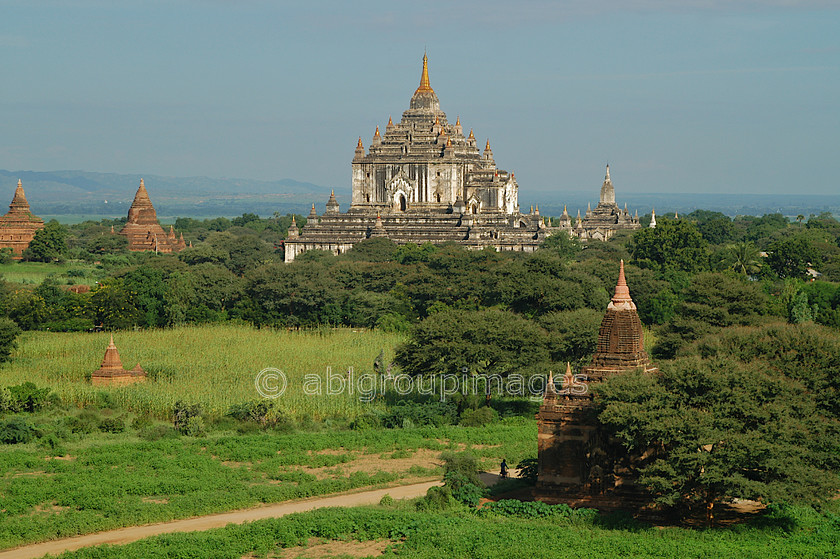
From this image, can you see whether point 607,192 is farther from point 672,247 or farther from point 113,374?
point 113,374

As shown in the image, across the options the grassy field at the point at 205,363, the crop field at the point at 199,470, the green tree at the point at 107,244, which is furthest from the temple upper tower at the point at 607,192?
the crop field at the point at 199,470

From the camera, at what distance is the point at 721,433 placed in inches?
1216

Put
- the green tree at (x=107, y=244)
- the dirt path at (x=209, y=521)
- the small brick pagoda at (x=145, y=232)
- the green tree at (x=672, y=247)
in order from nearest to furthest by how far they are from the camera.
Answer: the dirt path at (x=209, y=521) → the green tree at (x=672, y=247) → the green tree at (x=107, y=244) → the small brick pagoda at (x=145, y=232)

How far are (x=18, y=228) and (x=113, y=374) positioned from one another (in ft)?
218

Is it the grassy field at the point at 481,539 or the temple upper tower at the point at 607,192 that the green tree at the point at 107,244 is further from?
the grassy field at the point at 481,539

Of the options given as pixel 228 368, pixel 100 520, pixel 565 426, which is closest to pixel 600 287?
pixel 228 368

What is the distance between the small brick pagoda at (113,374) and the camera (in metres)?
51.0

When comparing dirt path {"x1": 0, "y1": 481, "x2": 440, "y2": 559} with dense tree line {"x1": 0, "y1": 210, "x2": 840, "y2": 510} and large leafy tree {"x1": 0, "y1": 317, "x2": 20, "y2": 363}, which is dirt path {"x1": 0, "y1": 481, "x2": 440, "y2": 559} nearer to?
dense tree line {"x1": 0, "y1": 210, "x2": 840, "y2": 510}

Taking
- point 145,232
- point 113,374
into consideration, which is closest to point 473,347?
point 113,374

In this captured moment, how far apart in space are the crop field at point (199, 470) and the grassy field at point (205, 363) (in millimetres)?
5011

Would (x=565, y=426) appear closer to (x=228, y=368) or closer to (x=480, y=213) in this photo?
(x=228, y=368)

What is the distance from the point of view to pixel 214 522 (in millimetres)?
32500

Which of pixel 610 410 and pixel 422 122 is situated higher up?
pixel 422 122

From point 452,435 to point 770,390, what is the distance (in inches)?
534
